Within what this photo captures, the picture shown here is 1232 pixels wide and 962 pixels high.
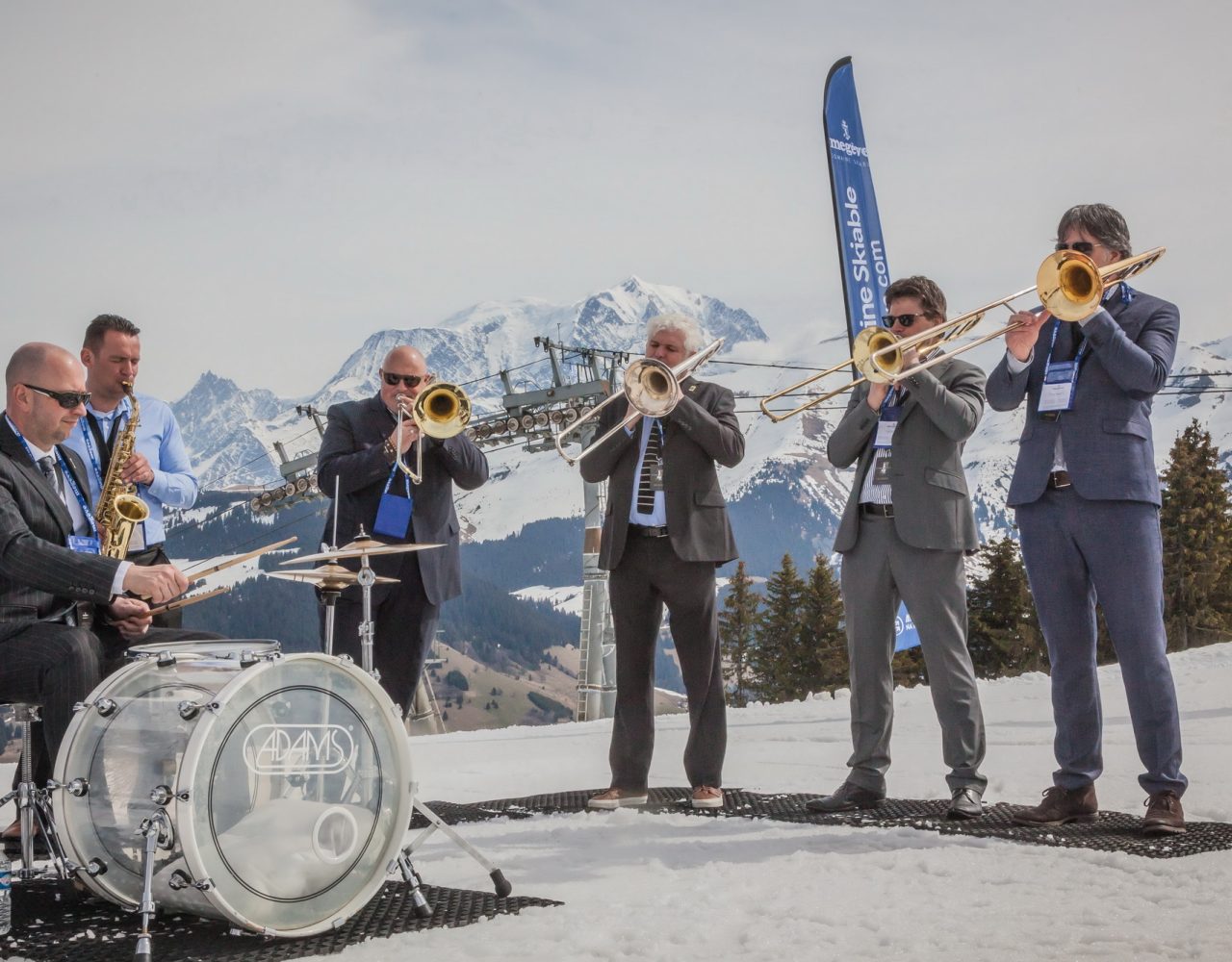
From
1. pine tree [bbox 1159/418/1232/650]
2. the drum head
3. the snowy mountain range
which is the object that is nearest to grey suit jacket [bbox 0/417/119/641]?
the drum head

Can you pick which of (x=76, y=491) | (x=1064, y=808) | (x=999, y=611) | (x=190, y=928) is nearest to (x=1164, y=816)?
(x=1064, y=808)

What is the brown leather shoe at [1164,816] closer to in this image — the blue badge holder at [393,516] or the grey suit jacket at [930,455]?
the grey suit jacket at [930,455]

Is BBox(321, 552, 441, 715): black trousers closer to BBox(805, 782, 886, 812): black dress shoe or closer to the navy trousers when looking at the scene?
BBox(805, 782, 886, 812): black dress shoe

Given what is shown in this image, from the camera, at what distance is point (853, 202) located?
10.1 metres

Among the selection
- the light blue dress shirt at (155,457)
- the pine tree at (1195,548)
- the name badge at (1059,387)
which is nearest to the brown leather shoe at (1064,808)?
the name badge at (1059,387)

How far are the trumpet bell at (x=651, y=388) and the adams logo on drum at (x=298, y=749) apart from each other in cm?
184

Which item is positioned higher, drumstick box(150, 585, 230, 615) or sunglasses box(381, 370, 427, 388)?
sunglasses box(381, 370, 427, 388)

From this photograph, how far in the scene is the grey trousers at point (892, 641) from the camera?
4.44m

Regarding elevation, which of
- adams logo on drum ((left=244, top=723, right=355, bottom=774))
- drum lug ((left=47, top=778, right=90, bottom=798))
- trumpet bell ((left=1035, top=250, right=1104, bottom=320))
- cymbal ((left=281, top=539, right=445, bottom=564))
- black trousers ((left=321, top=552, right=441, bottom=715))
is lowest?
drum lug ((left=47, top=778, right=90, bottom=798))

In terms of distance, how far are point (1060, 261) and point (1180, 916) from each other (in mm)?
1972

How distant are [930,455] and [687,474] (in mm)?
919

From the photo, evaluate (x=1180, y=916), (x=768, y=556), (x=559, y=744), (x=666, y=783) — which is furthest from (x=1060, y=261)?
(x=768, y=556)

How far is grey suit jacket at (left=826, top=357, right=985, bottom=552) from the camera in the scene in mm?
4379

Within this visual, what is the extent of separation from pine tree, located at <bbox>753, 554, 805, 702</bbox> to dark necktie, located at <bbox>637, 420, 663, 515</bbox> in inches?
1207
